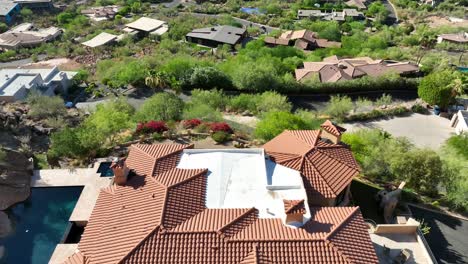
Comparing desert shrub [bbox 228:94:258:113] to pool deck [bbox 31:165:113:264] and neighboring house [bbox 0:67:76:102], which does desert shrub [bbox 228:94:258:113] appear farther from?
neighboring house [bbox 0:67:76:102]

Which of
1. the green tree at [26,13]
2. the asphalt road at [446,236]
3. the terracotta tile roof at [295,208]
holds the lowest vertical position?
the green tree at [26,13]

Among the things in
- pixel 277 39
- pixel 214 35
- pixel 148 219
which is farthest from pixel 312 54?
pixel 148 219

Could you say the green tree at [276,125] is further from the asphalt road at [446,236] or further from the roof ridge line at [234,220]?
the roof ridge line at [234,220]

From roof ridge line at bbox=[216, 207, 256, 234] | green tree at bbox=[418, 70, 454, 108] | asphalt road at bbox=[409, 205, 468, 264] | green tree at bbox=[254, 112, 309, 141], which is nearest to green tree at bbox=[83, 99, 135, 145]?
green tree at bbox=[254, 112, 309, 141]

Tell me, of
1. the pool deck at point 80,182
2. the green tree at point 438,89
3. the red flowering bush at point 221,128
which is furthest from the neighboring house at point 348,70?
the pool deck at point 80,182

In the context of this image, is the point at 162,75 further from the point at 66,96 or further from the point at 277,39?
the point at 277,39

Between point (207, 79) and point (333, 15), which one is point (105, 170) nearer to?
point (207, 79)
